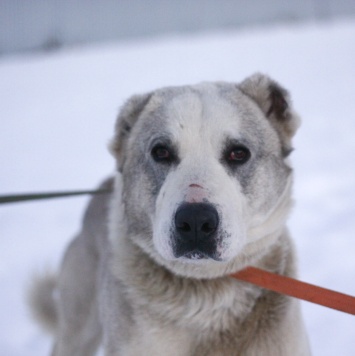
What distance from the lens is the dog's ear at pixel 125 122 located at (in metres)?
2.45

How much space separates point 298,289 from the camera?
188 cm

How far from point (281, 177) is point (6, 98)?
11.7 m

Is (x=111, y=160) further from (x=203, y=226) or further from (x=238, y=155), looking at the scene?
(x=203, y=226)

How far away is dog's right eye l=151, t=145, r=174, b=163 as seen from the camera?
2.09 metres

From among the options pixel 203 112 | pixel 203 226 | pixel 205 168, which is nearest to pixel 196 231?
pixel 203 226

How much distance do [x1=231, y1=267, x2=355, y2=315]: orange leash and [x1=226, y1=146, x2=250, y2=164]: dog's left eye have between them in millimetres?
452

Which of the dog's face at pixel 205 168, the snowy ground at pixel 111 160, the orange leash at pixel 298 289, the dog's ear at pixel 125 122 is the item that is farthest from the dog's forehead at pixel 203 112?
the snowy ground at pixel 111 160

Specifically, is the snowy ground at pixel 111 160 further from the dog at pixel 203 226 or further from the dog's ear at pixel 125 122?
the dog at pixel 203 226

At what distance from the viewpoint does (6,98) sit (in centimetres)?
1266

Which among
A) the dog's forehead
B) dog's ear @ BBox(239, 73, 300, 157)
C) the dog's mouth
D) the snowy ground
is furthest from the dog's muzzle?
the snowy ground

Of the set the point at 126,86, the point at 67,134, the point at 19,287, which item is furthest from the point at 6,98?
the point at 19,287

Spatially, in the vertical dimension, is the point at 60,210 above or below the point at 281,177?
below

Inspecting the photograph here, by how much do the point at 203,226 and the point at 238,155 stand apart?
1.46 ft

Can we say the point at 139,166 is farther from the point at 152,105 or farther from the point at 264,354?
the point at 264,354
